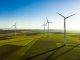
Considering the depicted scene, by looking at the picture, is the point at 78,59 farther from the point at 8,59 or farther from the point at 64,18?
the point at 64,18

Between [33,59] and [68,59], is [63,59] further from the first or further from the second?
[33,59]

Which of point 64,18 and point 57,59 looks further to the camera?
point 64,18

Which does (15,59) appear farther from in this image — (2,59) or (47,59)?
(47,59)

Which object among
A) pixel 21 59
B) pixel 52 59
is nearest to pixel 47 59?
pixel 52 59

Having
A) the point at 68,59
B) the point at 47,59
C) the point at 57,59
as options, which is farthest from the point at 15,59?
the point at 68,59

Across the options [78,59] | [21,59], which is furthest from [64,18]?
[21,59]

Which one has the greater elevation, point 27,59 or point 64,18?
point 64,18

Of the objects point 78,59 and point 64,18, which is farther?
point 64,18

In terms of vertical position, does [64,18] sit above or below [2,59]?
above
